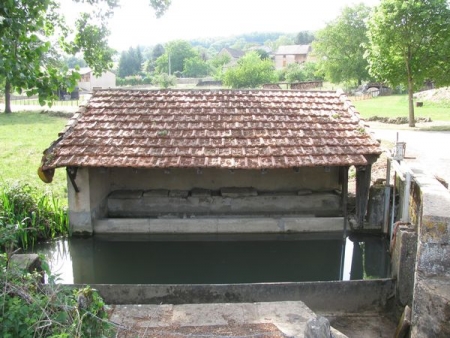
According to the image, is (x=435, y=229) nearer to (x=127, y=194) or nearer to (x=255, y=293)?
(x=255, y=293)

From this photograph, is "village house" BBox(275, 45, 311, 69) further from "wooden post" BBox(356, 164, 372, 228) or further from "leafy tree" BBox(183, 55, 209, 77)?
"wooden post" BBox(356, 164, 372, 228)

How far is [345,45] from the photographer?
52906mm

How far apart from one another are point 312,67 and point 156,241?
63.4 metres

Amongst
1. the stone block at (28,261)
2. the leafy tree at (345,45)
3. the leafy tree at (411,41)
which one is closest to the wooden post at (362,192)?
the stone block at (28,261)

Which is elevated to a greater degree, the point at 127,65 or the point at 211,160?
the point at 127,65

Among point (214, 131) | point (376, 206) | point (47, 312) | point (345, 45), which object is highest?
point (345, 45)

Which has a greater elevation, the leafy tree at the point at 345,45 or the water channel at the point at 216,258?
the leafy tree at the point at 345,45

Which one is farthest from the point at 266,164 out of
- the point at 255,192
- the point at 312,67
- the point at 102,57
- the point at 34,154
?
the point at 312,67

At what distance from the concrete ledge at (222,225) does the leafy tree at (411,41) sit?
1406cm

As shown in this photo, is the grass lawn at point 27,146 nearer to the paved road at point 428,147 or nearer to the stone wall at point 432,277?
the stone wall at point 432,277

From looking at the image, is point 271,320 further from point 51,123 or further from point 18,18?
point 51,123

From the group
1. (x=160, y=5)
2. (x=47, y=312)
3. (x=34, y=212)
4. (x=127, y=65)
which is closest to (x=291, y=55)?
(x=127, y=65)

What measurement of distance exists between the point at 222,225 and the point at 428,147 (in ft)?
30.9

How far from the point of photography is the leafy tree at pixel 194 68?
316 ft
